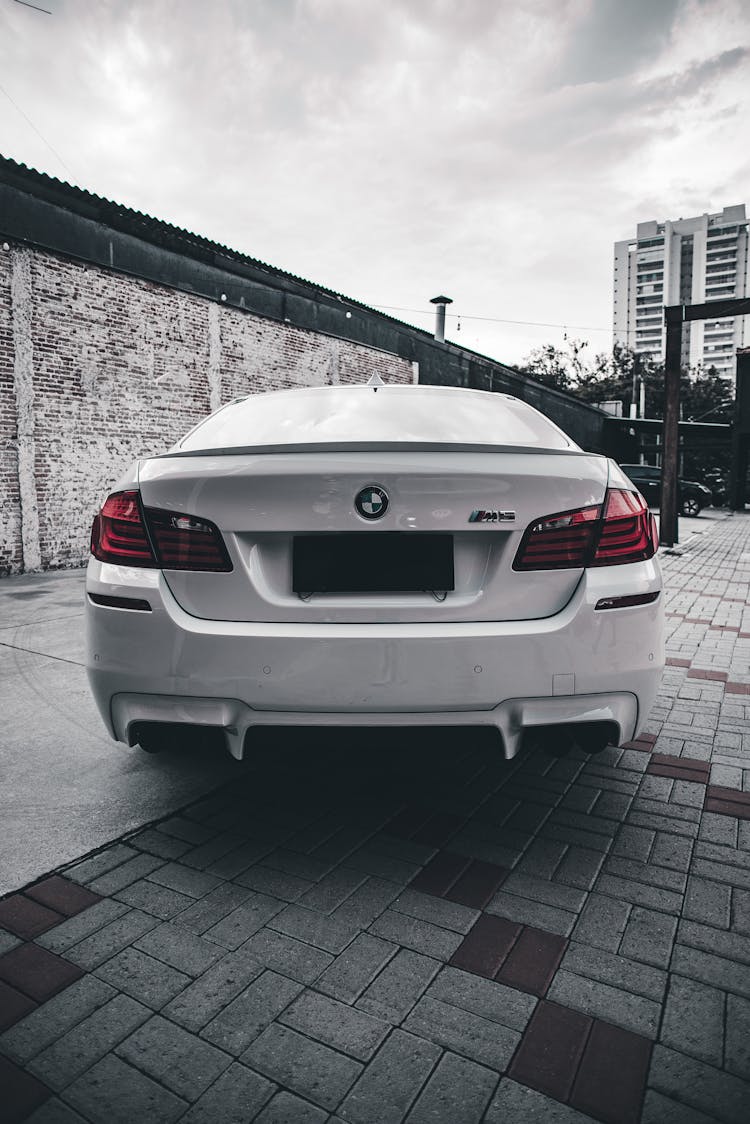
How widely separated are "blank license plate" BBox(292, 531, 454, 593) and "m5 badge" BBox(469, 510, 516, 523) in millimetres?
89

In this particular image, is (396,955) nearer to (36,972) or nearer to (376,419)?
(36,972)

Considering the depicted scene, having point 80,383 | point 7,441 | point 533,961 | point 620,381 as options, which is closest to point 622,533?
point 533,961

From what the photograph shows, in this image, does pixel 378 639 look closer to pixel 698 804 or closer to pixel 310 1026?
pixel 310 1026

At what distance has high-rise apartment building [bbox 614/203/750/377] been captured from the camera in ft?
465

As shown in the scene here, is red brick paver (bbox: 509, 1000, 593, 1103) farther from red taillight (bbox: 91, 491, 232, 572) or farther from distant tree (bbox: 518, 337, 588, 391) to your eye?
distant tree (bbox: 518, 337, 588, 391)

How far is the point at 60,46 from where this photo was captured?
863 cm

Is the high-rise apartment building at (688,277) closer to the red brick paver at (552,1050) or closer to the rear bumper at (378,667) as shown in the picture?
the rear bumper at (378,667)

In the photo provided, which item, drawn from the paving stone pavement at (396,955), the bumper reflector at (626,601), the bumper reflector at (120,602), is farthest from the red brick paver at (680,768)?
the bumper reflector at (120,602)

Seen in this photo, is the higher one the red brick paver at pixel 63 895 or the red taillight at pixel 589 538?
the red taillight at pixel 589 538

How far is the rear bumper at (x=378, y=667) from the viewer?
1.95 metres

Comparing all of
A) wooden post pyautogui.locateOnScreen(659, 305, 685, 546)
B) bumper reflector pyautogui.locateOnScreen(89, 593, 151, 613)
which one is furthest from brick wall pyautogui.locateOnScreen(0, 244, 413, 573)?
bumper reflector pyautogui.locateOnScreen(89, 593, 151, 613)

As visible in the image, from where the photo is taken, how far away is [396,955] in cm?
180

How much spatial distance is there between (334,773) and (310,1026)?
1380 millimetres

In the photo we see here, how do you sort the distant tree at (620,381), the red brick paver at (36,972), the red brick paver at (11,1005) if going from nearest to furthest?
the red brick paver at (11,1005), the red brick paver at (36,972), the distant tree at (620,381)
